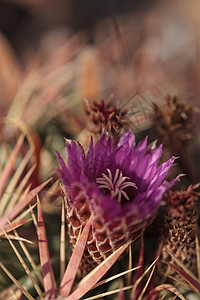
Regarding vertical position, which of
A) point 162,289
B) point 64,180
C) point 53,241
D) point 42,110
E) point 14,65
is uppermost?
point 14,65

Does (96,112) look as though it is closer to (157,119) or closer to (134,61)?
(157,119)

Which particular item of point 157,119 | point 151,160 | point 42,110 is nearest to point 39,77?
point 42,110

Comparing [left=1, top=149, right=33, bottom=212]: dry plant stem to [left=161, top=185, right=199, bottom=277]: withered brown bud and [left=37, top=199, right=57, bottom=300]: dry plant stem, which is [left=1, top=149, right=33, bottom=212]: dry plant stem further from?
[left=161, top=185, right=199, bottom=277]: withered brown bud

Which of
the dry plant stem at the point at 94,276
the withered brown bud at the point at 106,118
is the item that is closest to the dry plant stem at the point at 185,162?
the withered brown bud at the point at 106,118

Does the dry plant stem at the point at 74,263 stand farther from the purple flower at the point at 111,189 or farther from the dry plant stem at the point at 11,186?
the dry plant stem at the point at 11,186

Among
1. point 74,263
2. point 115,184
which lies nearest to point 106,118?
point 115,184

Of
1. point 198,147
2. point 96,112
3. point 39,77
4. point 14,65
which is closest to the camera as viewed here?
point 96,112

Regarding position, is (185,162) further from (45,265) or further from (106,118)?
(45,265)

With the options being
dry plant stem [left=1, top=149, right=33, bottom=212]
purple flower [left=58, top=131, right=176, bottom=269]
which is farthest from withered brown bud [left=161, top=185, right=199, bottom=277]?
dry plant stem [left=1, top=149, right=33, bottom=212]
